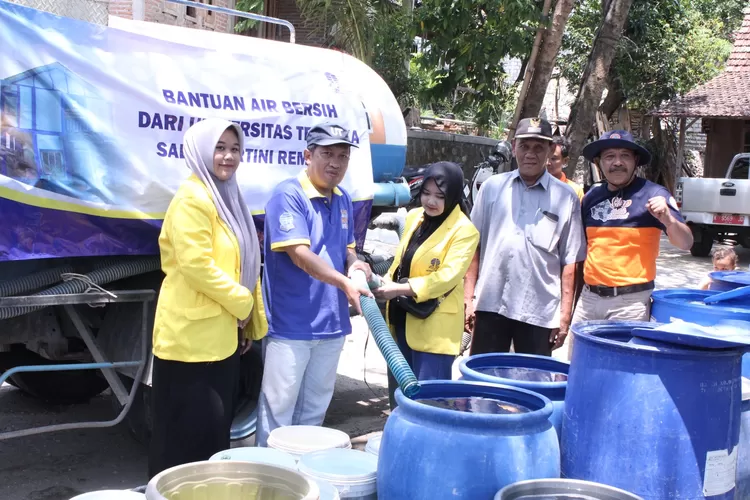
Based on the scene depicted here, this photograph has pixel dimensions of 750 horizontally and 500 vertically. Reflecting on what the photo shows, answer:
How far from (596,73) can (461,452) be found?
24.6 feet

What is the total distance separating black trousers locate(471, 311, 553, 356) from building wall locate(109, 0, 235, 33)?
8688 millimetres

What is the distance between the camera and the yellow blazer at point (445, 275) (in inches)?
164

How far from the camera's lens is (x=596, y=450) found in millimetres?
2631

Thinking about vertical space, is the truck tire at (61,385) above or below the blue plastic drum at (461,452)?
below

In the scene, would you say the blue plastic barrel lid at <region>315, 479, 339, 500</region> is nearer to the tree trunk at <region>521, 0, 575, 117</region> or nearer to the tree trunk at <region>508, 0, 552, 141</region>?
the tree trunk at <region>508, 0, 552, 141</region>

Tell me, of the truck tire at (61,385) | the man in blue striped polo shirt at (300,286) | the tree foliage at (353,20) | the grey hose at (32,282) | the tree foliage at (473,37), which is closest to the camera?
the grey hose at (32,282)

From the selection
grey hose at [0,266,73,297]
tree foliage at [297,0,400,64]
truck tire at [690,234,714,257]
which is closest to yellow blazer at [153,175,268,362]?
grey hose at [0,266,73,297]

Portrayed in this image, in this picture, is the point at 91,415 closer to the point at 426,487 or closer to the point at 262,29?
the point at 426,487

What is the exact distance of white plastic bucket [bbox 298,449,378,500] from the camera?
266 centimetres

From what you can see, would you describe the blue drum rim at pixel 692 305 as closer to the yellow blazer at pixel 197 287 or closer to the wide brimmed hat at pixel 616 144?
the wide brimmed hat at pixel 616 144

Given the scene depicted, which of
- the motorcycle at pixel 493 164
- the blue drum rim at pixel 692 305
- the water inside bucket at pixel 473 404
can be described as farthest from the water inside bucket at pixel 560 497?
the motorcycle at pixel 493 164

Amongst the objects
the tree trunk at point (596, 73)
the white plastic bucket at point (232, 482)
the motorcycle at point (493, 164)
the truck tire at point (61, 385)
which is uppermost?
the tree trunk at point (596, 73)

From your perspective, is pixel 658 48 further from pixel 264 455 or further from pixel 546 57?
pixel 264 455

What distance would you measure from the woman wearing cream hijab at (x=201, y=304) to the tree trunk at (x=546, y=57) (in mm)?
6658
